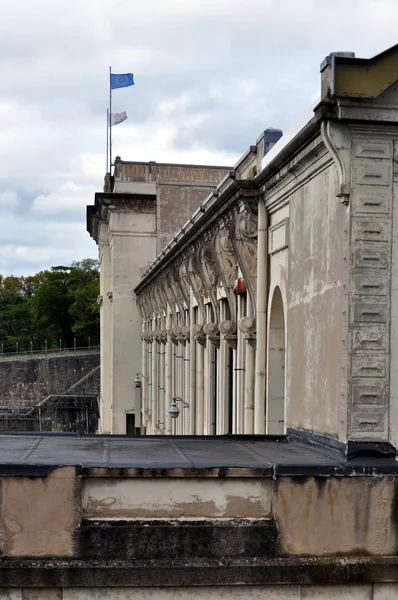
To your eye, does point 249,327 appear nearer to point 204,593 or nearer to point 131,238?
point 204,593

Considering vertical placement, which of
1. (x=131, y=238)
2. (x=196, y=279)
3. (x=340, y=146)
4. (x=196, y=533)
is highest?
(x=340, y=146)

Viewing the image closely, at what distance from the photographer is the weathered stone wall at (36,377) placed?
71500 millimetres

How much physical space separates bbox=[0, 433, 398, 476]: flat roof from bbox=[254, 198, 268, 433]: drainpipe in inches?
91.2

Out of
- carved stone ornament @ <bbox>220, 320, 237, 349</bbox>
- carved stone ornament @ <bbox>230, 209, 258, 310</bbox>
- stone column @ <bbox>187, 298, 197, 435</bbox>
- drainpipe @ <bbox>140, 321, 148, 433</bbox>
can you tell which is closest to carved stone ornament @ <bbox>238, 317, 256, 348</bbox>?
carved stone ornament @ <bbox>230, 209, 258, 310</bbox>

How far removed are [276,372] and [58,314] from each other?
90.5 metres

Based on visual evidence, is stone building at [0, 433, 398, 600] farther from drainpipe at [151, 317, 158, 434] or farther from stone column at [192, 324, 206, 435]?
drainpipe at [151, 317, 158, 434]

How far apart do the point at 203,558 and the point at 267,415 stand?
14.1 ft

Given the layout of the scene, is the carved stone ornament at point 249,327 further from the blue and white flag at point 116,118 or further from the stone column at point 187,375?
the blue and white flag at point 116,118

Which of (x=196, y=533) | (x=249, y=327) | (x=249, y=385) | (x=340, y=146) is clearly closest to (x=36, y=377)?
(x=249, y=385)

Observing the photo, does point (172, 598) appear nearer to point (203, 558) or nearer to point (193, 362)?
point (203, 558)

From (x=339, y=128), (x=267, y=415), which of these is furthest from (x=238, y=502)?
(x=267, y=415)

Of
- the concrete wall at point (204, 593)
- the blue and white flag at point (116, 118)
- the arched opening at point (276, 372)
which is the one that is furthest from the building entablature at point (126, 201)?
the concrete wall at point (204, 593)

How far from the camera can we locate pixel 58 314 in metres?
99.1

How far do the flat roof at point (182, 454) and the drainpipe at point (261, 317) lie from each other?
2.32 metres
